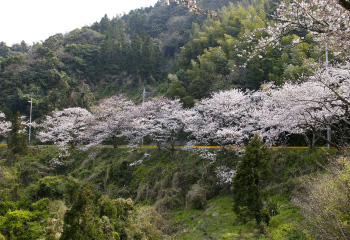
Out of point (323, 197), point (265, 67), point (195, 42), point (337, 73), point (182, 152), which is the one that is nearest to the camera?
point (323, 197)

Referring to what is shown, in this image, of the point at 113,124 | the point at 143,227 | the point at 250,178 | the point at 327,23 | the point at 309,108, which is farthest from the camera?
the point at 113,124

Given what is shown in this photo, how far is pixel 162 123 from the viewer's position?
20219mm

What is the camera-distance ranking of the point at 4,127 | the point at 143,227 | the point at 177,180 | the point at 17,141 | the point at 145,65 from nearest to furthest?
1. the point at 143,227
2. the point at 177,180
3. the point at 17,141
4. the point at 4,127
5. the point at 145,65

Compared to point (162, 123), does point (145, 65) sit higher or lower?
higher

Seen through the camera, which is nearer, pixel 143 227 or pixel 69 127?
pixel 143 227

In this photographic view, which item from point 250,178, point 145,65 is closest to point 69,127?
point 145,65

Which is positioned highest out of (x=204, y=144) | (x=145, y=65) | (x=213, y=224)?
(x=145, y=65)

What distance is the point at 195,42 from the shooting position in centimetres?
3481

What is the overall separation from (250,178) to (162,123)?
37.6 feet

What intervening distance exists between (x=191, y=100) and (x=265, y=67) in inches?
271

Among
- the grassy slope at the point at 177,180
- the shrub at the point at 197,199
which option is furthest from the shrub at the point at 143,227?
the shrub at the point at 197,199

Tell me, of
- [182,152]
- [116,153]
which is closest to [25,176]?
[116,153]

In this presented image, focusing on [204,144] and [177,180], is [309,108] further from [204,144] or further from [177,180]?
[204,144]

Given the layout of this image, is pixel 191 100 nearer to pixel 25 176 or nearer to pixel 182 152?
pixel 182 152
